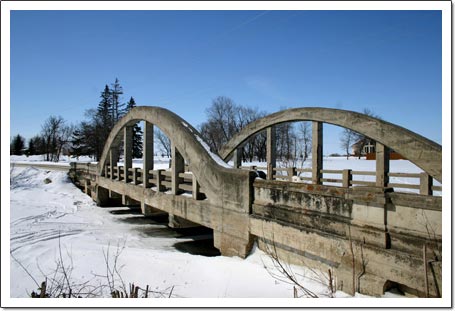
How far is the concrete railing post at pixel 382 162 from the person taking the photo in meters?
10.8

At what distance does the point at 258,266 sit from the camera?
24.2ft

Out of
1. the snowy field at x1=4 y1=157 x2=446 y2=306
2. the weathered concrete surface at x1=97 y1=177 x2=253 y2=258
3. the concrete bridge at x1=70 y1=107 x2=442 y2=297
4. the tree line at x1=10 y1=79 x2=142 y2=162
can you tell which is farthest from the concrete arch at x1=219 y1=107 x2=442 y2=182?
the tree line at x1=10 y1=79 x2=142 y2=162

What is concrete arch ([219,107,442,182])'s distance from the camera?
8109mm

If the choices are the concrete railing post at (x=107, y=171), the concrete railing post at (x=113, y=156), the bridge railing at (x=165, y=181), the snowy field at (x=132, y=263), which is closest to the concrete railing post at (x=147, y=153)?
the bridge railing at (x=165, y=181)

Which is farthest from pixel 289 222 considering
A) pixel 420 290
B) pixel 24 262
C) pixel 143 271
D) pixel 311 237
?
pixel 24 262

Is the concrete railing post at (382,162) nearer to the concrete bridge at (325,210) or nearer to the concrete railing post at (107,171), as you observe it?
the concrete bridge at (325,210)

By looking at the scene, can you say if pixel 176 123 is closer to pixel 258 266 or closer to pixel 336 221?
pixel 258 266

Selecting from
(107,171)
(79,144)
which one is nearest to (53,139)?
(79,144)

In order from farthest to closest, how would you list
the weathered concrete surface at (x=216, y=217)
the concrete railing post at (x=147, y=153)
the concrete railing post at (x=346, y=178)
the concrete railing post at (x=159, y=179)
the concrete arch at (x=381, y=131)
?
1. the concrete railing post at (x=147, y=153)
2. the concrete railing post at (x=159, y=179)
3. the concrete railing post at (x=346, y=178)
4. the weathered concrete surface at (x=216, y=217)
5. the concrete arch at (x=381, y=131)

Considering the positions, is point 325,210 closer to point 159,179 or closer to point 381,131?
point 381,131

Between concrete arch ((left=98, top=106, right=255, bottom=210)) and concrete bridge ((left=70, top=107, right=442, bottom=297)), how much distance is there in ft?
0.11

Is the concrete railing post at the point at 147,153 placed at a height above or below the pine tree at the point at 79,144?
below

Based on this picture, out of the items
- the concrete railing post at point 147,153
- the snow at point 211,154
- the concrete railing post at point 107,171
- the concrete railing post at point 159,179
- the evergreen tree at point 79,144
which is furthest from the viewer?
the evergreen tree at point 79,144

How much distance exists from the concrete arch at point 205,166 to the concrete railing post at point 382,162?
558cm
